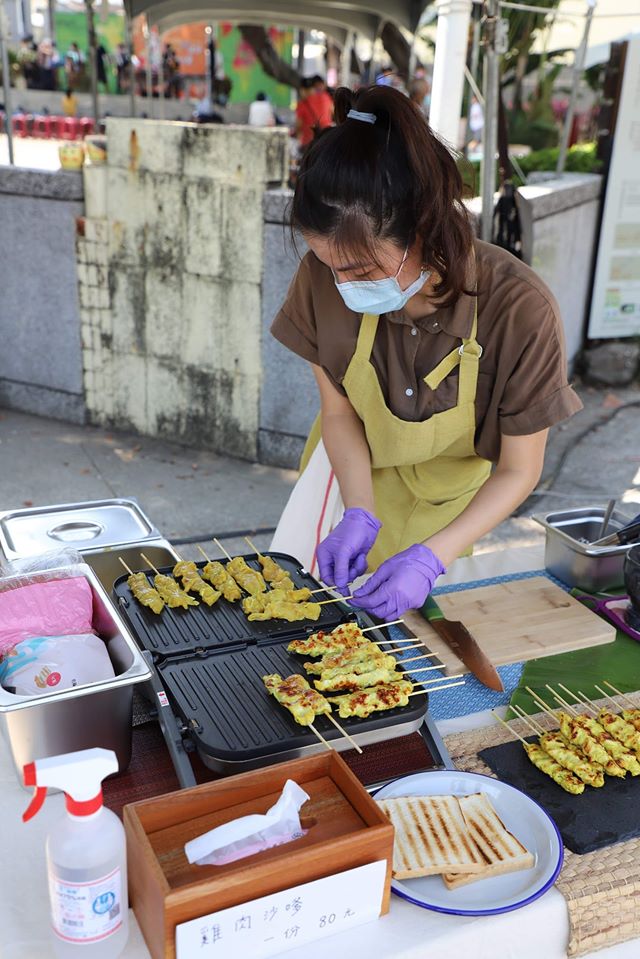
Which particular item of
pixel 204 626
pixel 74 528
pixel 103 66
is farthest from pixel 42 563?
pixel 103 66

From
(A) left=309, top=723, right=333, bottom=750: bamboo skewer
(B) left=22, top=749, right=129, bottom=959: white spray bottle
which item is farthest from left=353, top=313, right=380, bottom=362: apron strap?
(B) left=22, top=749, right=129, bottom=959: white spray bottle

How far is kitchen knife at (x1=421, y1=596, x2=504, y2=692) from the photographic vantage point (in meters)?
1.99

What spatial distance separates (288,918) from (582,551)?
59.6 inches

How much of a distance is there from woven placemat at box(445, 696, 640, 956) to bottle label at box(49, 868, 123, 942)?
74 centimetres

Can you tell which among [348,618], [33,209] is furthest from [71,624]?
[33,209]

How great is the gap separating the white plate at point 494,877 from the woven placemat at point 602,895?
0.15 feet

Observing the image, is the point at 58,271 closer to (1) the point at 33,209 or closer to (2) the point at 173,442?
(1) the point at 33,209

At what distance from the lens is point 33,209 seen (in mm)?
6414

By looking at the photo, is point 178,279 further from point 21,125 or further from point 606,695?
point 21,125

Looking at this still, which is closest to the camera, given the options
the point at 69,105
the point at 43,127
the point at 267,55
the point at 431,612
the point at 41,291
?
the point at 431,612

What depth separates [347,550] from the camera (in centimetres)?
223

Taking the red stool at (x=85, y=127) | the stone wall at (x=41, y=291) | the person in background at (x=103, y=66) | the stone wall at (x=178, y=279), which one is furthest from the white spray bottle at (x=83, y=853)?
the person in background at (x=103, y=66)

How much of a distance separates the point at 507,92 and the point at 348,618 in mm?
19311

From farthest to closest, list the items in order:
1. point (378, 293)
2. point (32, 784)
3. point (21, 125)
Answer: point (21, 125), point (378, 293), point (32, 784)
